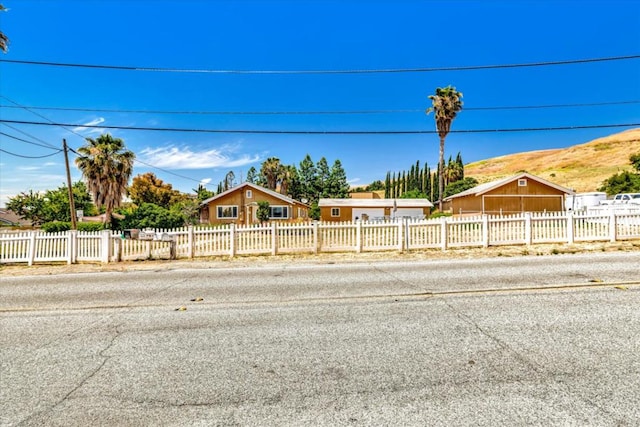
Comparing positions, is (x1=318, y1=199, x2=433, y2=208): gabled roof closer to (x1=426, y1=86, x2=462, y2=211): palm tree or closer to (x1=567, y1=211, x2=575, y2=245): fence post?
(x1=426, y1=86, x2=462, y2=211): palm tree

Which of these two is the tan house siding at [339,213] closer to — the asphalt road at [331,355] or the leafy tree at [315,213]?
the leafy tree at [315,213]

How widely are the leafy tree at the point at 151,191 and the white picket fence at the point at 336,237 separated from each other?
165 ft

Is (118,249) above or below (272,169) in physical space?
below

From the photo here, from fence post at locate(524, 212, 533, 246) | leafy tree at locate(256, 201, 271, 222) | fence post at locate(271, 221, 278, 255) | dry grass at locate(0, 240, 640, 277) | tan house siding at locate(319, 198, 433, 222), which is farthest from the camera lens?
tan house siding at locate(319, 198, 433, 222)

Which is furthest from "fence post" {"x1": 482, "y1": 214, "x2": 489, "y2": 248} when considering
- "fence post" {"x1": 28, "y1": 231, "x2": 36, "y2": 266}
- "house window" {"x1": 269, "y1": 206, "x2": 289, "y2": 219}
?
"house window" {"x1": 269, "y1": 206, "x2": 289, "y2": 219}

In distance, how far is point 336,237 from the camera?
14750mm

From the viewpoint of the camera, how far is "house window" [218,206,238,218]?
124 feet

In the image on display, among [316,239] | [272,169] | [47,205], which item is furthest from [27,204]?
[316,239]

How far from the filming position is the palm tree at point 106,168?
3164cm

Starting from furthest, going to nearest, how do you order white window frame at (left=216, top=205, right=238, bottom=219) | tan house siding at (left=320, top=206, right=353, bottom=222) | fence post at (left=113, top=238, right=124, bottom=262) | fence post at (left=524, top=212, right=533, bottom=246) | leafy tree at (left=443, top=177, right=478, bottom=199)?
leafy tree at (left=443, top=177, right=478, bottom=199) → tan house siding at (left=320, top=206, right=353, bottom=222) → white window frame at (left=216, top=205, right=238, bottom=219) → fence post at (left=524, top=212, right=533, bottom=246) → fence post at (left=113, top=238, right=124, bottom=262)

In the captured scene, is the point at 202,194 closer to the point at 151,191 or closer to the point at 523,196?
the point at 151,191

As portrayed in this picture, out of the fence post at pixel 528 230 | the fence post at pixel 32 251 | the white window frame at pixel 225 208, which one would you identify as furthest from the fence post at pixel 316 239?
the white window frame at pixel 225 208

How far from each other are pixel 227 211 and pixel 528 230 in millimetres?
29366

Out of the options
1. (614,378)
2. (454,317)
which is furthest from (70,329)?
(614,378)
